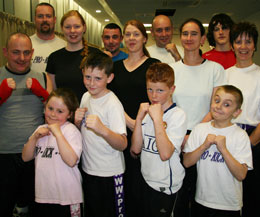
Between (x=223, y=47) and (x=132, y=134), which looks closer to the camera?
(x=132, y=134)

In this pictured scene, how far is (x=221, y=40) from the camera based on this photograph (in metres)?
2.90

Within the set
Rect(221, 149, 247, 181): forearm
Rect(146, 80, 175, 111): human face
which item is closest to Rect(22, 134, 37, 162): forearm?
Rect(146, 80, 175, 111): human face

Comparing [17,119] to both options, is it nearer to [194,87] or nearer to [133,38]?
[133,38]

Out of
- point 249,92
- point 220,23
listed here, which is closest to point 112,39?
point 220,23

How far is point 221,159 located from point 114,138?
0.84 m

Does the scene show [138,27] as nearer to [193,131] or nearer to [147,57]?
[147,57]

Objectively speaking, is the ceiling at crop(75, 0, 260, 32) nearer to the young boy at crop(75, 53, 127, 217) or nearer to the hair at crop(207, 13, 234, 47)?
the hair at crop(207, 13, 234, 47)

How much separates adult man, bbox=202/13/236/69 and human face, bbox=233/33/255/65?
17.8 inches

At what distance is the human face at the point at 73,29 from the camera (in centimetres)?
254

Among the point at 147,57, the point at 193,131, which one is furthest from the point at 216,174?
the point at 147,57

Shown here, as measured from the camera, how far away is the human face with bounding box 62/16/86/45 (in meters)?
2.54

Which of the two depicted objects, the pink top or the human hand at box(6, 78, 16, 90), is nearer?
the human hand at box(6, 78, 16, 90)

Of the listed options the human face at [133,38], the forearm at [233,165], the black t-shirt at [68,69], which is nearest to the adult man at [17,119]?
the black t-shirt at [68,69]

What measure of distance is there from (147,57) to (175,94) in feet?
1.59
